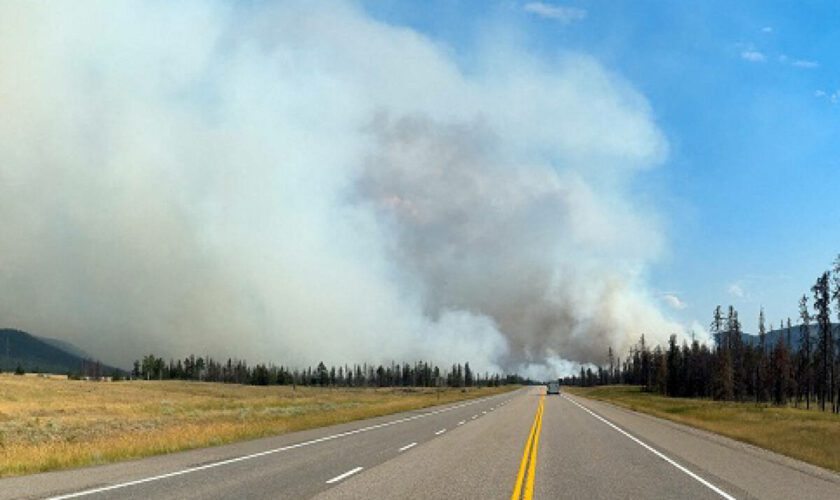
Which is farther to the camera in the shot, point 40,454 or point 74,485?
point 40,454

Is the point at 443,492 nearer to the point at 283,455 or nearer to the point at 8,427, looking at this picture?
the point at 283,455

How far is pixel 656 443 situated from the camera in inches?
990

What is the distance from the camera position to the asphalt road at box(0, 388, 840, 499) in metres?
12.3

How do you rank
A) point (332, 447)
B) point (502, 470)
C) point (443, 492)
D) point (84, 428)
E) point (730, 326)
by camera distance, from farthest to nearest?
point (730, 326), point (84, 428), point (332, 447), point (502, 470), point (443, 492)

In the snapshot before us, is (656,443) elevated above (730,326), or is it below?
below

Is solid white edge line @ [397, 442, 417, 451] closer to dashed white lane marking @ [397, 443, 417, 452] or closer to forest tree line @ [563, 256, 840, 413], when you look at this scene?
dashed white lane marking @ [397, 443, 417, 452]

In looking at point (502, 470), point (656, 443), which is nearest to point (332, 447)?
point (502, 470)

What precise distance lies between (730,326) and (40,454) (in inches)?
5454

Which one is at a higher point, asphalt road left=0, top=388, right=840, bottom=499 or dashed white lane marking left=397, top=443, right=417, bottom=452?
asphalt road left=0, top=388, right=840, bottom=499

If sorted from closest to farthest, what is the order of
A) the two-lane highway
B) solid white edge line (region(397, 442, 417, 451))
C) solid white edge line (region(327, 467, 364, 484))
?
the two-lane highway, solid white edge line (region(327, 467, 364, 484)), solid white edge line (region(397, 442, 417, 451))

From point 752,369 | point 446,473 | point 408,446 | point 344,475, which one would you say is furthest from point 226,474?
point 752,369

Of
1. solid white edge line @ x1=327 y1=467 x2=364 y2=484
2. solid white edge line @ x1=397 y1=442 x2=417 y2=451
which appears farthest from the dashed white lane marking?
solid white edge line @ x1=327 y1=467 x2=364 y2=484

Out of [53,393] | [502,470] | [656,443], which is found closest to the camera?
[502,470]

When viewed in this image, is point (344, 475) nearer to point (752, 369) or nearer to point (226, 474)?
point (226, 474)
